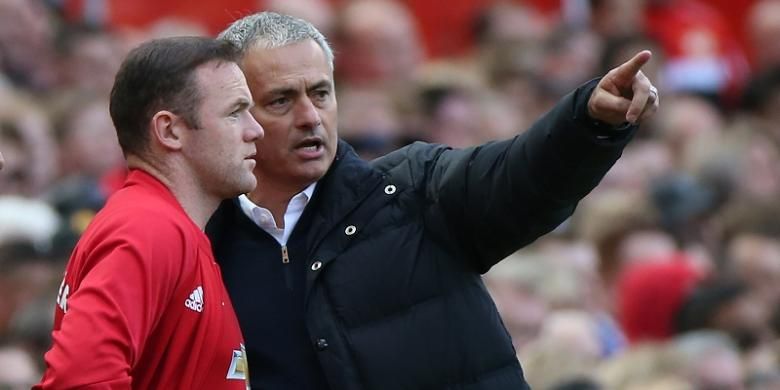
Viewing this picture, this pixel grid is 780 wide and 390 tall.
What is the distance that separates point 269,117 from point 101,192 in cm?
341

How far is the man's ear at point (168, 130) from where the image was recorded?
4336mm

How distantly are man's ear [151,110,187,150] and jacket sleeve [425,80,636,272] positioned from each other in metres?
0.70

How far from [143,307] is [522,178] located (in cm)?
99

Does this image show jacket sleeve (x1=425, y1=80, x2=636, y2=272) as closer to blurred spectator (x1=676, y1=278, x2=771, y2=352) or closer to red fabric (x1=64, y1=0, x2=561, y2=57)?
blurred spectator (x1=676, y1=278, x2=771, y2=352)

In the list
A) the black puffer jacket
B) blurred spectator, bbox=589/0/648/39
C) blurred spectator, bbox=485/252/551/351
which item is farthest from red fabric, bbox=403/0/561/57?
the black puffer jacket

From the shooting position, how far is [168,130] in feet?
14.3

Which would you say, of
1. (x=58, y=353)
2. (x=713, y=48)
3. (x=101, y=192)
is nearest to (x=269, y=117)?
(x=58, y=353)

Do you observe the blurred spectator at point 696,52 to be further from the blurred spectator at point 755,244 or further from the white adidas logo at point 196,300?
the white adidas logo at point 196,300

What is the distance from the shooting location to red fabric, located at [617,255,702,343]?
8.52 m

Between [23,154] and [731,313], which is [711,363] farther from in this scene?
[23,154]

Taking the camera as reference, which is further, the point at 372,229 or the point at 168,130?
the point at 372,229

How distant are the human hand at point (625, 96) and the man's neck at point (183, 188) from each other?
89cm

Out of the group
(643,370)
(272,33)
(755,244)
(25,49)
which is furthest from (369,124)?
(272,33)

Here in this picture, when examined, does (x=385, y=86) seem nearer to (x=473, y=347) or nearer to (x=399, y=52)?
(x=399, y=52)
